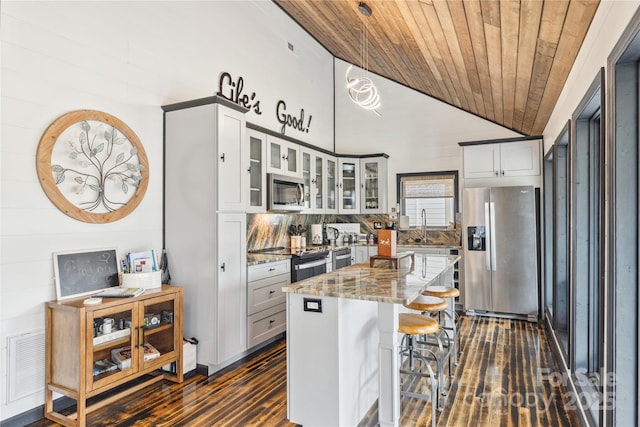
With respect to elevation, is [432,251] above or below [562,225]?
below

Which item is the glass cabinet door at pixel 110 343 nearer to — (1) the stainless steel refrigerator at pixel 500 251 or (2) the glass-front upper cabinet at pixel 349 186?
(2) the glass-front upper cabinet at pixel 349 186

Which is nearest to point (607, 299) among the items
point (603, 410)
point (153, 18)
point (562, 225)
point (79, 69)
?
point (603, 410)

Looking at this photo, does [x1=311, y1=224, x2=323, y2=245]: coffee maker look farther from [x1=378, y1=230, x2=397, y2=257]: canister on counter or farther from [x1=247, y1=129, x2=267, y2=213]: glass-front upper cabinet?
[x1=378, y1=230, x2=397, y2=257]: canister on counter

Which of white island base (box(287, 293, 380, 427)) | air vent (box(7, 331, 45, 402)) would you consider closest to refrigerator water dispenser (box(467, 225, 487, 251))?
white island base (box(287, 293, 380, 427))

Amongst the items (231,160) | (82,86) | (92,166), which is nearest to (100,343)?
(92,166)

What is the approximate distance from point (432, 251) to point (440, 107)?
2.38 metres

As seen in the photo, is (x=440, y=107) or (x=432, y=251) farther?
(x=440, y=107)

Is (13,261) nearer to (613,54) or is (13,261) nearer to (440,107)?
(613,54)

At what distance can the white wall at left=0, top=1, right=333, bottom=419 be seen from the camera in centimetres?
245

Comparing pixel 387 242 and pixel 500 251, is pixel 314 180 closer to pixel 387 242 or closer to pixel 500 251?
pixel 387 242

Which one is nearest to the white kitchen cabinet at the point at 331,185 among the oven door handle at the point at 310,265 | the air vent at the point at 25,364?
the oven door handle at the point at 310,265

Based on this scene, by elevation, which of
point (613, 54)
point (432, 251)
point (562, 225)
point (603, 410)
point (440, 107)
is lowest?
point (603, 410)

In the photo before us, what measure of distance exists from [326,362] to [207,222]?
5.55 ft

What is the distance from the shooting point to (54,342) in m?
2.58
